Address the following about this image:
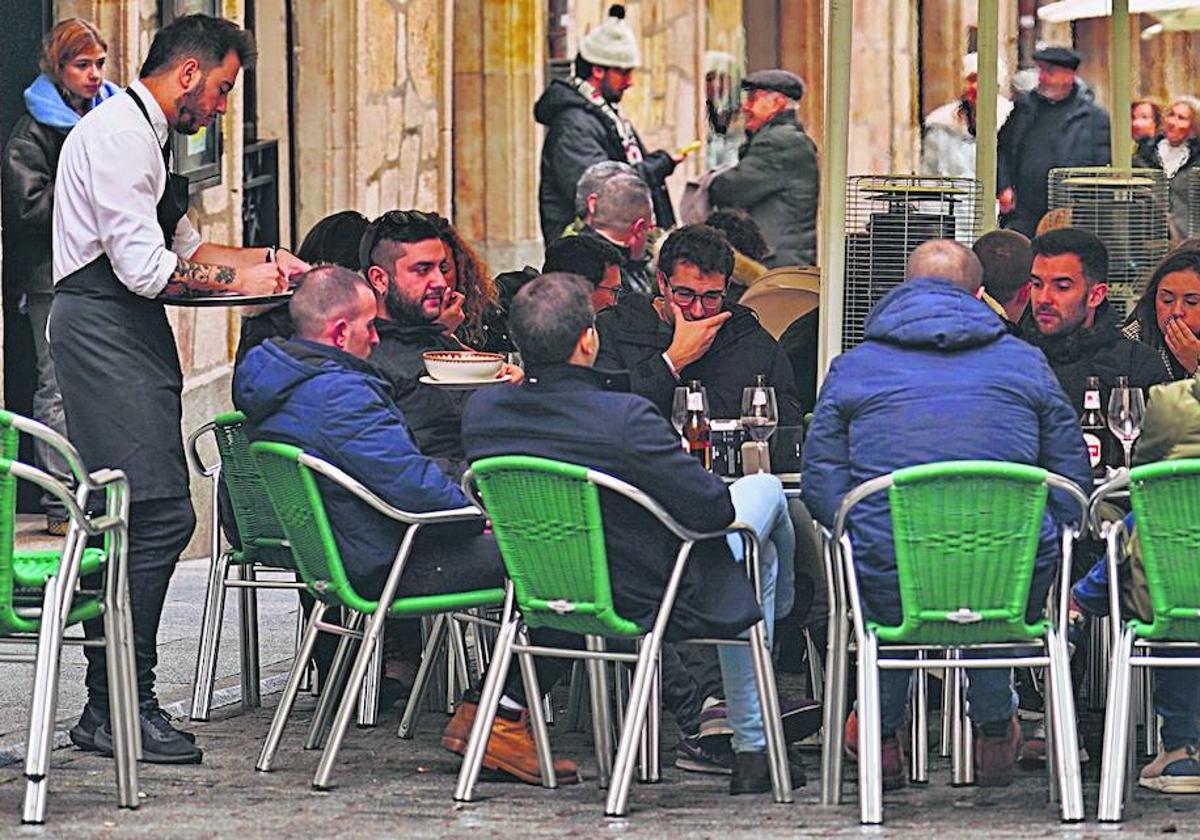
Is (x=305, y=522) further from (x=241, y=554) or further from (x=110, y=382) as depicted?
(x=241, y=554)

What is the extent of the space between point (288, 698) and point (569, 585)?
1.00 meters

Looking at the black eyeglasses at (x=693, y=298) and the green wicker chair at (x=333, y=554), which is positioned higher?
the black eyeglasses at (x=693, y=298)

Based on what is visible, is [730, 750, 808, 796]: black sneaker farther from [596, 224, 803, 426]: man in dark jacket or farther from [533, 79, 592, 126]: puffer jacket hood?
[533, 79, 592, 126]: puffer jacket hood

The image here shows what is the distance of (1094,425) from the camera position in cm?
775

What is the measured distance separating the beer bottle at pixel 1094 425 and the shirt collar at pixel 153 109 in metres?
2.33

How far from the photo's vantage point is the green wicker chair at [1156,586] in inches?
257

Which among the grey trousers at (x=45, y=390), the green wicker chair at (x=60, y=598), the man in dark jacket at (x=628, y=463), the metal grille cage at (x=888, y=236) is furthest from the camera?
the grey trousers at (x=45, y=390)

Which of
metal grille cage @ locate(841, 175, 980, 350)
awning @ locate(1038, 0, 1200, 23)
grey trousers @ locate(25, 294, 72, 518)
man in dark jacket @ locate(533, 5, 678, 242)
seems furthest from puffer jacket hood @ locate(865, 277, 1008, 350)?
awning @ locate(1038, 0, 1200, 23)

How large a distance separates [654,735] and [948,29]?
68.0ft

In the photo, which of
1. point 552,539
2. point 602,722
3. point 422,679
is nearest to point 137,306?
point 422,679

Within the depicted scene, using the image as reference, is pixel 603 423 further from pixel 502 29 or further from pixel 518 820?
pixel 502 29

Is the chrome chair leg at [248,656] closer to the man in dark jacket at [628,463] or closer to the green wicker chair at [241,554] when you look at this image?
the green wicker chair at [241,554]

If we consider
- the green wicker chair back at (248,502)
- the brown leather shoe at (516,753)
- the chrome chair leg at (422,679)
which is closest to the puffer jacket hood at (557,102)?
the green wicker chair back at (248,502)

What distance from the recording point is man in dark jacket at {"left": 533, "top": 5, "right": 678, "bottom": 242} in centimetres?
1412
